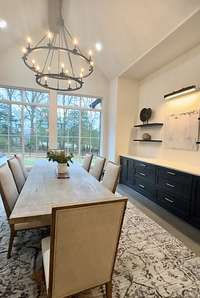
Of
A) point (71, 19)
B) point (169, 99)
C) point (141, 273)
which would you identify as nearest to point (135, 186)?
point (169, 99)

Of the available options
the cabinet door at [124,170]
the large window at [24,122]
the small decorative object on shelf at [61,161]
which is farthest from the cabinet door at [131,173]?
the large window at [24,122]

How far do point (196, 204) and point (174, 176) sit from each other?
22.5 inches

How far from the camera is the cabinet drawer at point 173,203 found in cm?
291

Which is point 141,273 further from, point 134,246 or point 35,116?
point 35,116

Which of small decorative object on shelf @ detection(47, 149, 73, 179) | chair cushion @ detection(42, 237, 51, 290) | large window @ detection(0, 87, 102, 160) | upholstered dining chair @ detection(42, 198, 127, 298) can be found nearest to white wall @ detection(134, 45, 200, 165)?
large window @ detection(0, 87, 102, 160)

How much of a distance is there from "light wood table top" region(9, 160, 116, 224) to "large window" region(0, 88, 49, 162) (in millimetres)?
3038

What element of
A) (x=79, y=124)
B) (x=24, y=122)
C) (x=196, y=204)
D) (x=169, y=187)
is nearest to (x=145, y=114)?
(x=79, y=124)

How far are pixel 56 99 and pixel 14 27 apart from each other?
1.96 metres

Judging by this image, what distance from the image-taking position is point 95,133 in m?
6.16

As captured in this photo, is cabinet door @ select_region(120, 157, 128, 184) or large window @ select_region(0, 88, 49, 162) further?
large window @ select_region(0, 88, 49, 162)

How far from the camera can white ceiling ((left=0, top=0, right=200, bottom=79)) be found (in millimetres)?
2943

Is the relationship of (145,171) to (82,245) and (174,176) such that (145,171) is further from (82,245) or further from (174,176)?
(82,245)

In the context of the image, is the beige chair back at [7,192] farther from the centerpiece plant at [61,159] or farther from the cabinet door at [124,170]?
the cabinet door at [124,170]

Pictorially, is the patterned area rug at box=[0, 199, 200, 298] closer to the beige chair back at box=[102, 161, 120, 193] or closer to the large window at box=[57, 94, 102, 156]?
the beige chair back at box=[102, 161, 120, 193]
